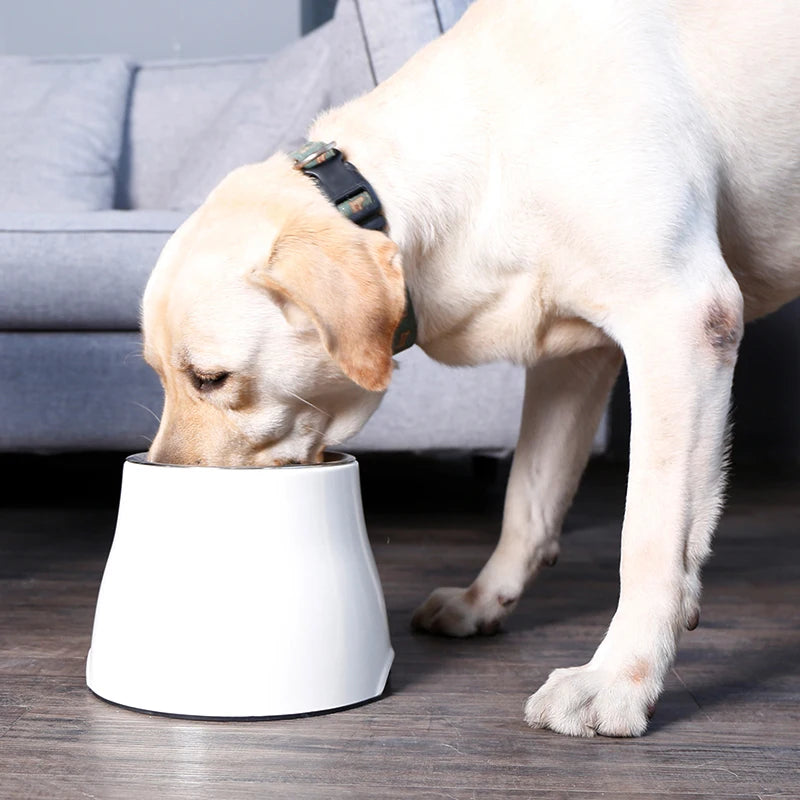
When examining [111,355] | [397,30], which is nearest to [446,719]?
[111,355]

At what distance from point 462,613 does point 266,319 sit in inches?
21.9

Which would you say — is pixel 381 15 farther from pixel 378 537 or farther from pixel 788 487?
pixel 788 487

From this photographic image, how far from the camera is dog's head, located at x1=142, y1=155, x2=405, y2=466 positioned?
1.18m

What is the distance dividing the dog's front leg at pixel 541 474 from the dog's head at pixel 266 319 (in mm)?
348

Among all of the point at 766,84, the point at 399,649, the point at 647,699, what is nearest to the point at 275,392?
the point at 399,649

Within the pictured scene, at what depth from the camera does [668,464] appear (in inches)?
48.8

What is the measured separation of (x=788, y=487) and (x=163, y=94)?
2327 mm

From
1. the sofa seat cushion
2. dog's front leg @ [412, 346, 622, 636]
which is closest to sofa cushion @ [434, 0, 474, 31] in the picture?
the sofa seat cushion

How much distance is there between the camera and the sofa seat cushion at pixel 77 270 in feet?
7.83

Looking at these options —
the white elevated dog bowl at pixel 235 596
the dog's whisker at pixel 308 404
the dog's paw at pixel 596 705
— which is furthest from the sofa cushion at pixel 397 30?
the dog's paw at pixel 596 705

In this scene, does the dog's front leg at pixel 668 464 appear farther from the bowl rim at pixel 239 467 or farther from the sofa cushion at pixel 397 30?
the sofa cushion at pixel 397 30

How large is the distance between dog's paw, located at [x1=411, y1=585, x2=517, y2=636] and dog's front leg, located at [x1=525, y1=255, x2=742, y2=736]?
13.0 inches

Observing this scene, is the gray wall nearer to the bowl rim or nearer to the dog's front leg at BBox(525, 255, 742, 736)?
the bowl rim

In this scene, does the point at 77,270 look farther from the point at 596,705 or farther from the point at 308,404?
the point at 596,705
